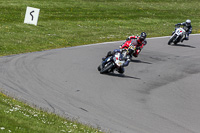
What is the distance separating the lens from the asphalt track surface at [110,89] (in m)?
10.4

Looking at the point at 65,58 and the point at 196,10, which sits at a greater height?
the point at 196,10

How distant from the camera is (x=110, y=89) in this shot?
1352 cm

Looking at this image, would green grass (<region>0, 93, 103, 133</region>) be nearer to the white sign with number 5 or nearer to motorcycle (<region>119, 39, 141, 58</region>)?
motorcycle (<region>119, 39, 141, 58</region>)

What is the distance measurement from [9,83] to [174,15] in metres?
28.7

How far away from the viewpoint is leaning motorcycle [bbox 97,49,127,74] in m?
15.3

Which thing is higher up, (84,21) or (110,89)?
(84,21)

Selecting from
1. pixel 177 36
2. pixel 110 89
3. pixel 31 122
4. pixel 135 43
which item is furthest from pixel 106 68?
pixel 177 36

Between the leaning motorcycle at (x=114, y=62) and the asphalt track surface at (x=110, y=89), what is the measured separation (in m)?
0.28

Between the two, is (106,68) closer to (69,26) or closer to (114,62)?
(114,62)

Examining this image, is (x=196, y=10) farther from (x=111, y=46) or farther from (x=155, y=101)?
(x=155, y=101)

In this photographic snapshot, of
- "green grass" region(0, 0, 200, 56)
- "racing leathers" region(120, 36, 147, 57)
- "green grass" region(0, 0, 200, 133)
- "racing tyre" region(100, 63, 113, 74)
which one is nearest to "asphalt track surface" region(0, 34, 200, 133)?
"racing tyre" region(100, 63, 113, 74)

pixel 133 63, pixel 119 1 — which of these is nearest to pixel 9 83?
pixel 133 63

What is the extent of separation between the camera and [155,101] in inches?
492

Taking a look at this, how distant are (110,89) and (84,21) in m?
18.8
